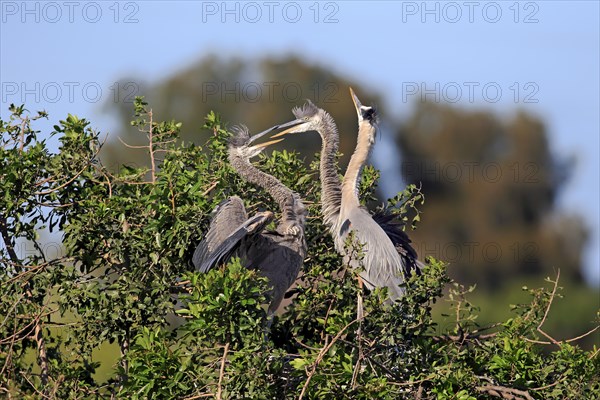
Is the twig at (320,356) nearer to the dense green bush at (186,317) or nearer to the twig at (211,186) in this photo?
the dense green bush at (186,317)

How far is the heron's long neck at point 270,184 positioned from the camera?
803 cm

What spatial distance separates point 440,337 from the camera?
714cm

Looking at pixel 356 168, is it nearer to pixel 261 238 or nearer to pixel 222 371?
pixel 261 238

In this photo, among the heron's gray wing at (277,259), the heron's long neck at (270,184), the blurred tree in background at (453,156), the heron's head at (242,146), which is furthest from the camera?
the blurred tree in background at (453,156)

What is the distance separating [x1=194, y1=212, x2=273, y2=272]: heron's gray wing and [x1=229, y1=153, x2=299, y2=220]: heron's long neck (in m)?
0.56

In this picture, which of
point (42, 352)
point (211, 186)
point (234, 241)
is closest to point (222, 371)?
point (234, 241)

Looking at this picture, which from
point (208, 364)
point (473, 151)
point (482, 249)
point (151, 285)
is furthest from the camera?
point (473, 151)

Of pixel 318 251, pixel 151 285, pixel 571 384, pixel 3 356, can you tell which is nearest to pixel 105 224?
pixel 151 285

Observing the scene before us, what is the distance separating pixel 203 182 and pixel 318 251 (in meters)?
0.96

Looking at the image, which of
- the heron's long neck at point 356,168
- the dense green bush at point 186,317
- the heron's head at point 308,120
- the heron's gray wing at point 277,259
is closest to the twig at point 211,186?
the dense green bush at point 186,317

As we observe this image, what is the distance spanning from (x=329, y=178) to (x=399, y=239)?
66 cm

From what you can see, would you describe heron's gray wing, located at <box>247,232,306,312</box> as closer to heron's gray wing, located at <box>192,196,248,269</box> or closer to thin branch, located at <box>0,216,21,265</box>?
heron's gray wing, located at <box>192,196,248,269</box>

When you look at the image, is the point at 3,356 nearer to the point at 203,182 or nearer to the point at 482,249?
the point at 203,182

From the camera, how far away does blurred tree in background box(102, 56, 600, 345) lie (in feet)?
93.5
